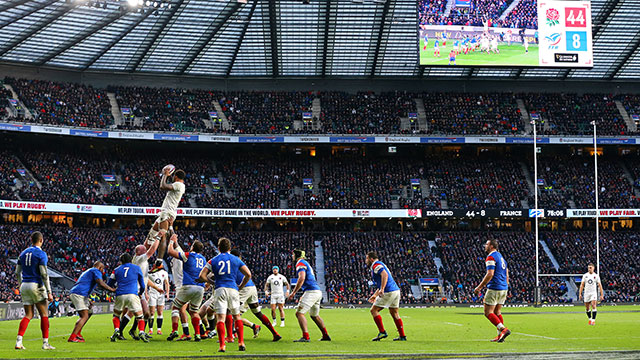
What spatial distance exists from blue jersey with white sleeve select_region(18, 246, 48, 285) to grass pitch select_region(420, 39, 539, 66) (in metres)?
38.3

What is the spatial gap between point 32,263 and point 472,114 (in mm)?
59069

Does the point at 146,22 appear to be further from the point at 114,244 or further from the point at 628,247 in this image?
the point at 628,247

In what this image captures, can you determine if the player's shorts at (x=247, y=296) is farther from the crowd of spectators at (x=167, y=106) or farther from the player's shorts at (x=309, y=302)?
the crowd of spectators at (x=167, y=106)

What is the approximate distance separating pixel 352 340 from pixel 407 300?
37.4 metres

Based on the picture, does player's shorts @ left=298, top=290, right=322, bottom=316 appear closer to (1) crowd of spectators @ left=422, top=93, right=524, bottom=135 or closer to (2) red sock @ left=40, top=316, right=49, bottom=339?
(2) red sock @ left=40, top=316, right=49, bottom=339

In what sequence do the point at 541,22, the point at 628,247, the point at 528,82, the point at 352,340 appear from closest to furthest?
the point at 352,340
the point at 541,22
the point at 628,247
the point at 528,82

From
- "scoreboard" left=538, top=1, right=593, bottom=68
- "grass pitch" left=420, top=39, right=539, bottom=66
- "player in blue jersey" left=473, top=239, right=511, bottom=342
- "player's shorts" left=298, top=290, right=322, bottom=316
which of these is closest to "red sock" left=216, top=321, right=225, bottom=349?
"player's shorts" left=298, top=290, right=322, bottom=316

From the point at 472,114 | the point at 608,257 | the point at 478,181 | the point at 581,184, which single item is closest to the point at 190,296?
the point at 608,257

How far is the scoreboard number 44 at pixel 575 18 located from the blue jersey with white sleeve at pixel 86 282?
129ft

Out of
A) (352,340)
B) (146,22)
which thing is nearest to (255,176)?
(146,22)

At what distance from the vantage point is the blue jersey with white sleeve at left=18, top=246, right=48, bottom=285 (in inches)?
640

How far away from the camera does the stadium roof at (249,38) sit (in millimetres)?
53656

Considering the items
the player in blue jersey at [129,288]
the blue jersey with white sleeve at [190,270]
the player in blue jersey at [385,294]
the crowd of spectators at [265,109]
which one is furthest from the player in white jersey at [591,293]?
the crowd of spectators at [265,109]

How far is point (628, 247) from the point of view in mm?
63656
